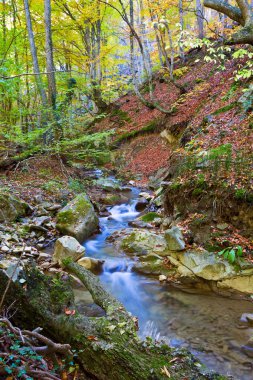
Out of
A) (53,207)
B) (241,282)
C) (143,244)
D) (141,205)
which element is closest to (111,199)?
(141,205)

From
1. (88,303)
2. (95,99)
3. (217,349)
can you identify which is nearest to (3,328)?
(88,303)

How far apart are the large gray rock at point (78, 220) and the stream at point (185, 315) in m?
0.98

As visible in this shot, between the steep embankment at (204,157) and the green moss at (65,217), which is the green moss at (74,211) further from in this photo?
the steep embankment at (204,157)

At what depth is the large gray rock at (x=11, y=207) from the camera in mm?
6426

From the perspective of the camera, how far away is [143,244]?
593 centimetres

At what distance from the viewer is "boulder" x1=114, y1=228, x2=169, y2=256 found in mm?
5688

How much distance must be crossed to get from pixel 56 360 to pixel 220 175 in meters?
4.37

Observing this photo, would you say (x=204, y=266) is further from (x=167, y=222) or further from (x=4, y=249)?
(x=4, y=249)

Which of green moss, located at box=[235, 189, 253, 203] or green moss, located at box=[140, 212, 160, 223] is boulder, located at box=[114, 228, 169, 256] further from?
green moss, located at box=[235, 189, 253, 203]

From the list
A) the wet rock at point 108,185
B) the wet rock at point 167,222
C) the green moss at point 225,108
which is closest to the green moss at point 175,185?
the wet rock at point 167,222

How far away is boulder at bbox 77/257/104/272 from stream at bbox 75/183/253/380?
0.49ft

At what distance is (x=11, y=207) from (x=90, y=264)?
8.35ft

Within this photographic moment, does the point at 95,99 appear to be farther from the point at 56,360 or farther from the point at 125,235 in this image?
the point at 56,360

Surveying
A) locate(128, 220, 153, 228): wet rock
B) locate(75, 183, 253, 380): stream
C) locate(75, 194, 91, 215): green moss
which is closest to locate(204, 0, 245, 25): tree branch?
locate(128, 220, 153, 228): wet rock
